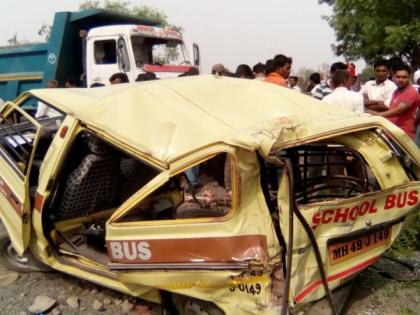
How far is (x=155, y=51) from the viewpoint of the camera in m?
10.5

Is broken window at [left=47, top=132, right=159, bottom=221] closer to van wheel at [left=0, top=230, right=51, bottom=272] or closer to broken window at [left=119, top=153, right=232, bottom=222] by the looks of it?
broken window at [left=119, top=153, right=232, bottom=222]

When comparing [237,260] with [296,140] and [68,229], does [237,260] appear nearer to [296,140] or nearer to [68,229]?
[296,140]

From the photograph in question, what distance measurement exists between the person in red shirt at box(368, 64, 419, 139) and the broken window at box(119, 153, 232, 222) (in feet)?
6.05

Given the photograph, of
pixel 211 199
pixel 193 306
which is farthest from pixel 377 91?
pixel 193 306

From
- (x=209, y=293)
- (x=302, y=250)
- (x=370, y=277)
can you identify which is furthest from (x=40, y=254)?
(x=370, y=277)

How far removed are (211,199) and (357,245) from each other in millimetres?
1525

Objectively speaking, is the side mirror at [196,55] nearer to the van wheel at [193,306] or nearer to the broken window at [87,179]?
the broken window at [87,179]

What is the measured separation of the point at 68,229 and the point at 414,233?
2863 millimetres

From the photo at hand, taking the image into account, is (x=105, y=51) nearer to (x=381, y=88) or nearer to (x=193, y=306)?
(x=381, y=88)

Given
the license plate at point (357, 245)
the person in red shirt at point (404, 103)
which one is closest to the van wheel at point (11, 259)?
the license plate at point (357, 245)

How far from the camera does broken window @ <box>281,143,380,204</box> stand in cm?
314

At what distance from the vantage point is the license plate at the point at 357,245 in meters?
2.70

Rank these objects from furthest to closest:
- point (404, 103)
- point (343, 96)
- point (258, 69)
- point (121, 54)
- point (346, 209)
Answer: point (121, 54) < point (258, 69) < point (404, 103) < point (343, 96) < point (346, 209)

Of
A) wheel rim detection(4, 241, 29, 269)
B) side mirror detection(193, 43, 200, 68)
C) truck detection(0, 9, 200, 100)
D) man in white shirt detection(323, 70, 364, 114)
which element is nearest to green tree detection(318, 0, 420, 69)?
side mirror detection(193, 43, 200, 68)
